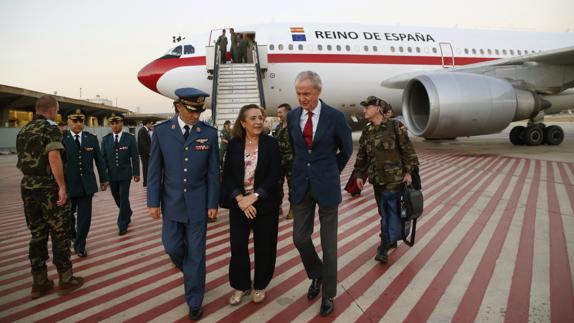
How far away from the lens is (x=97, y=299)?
261 cm

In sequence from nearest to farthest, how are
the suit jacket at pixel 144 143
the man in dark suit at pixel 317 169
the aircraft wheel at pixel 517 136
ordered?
1. the man in dark suit at pixel 317 169
2. the suit jacket at pixel 144 143
3. the aircraft wheel at pixel 517 136

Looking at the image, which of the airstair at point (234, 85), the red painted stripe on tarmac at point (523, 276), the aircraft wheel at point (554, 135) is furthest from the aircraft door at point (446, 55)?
the red painted stripe on tarmac at point (523, 276)

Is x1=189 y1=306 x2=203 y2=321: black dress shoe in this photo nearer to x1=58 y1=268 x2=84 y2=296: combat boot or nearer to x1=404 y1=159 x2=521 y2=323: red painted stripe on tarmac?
x1=58 y1=268 x2=84 y2=296: combat boot

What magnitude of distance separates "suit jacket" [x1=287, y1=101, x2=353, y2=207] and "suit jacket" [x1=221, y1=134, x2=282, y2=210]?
0.16m

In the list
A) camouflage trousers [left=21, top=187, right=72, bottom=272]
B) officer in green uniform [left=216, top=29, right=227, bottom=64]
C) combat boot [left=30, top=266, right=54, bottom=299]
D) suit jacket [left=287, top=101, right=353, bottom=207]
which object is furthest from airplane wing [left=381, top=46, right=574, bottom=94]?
combat boot [left=30, top=266, right=54, bottom=299]

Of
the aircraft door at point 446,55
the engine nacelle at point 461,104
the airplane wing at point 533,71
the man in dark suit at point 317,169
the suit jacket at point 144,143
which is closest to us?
the man in dark suit at point 317,169

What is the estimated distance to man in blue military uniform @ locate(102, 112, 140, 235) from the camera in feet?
13.9

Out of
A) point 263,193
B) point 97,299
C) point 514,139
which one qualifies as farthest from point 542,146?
point 97,299

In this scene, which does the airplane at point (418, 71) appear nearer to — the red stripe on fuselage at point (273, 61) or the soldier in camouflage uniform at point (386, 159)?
the red stripe on fuselage at point (273, 61)

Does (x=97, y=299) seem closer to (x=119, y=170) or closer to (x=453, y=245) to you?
(x=119, y=170)

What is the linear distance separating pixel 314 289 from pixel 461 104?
795 centimetres

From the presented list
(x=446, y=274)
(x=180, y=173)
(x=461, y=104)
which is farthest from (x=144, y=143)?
(x=461, y=104)

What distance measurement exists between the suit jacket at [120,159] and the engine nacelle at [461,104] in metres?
7.30

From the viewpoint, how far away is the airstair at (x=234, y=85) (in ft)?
32.4
